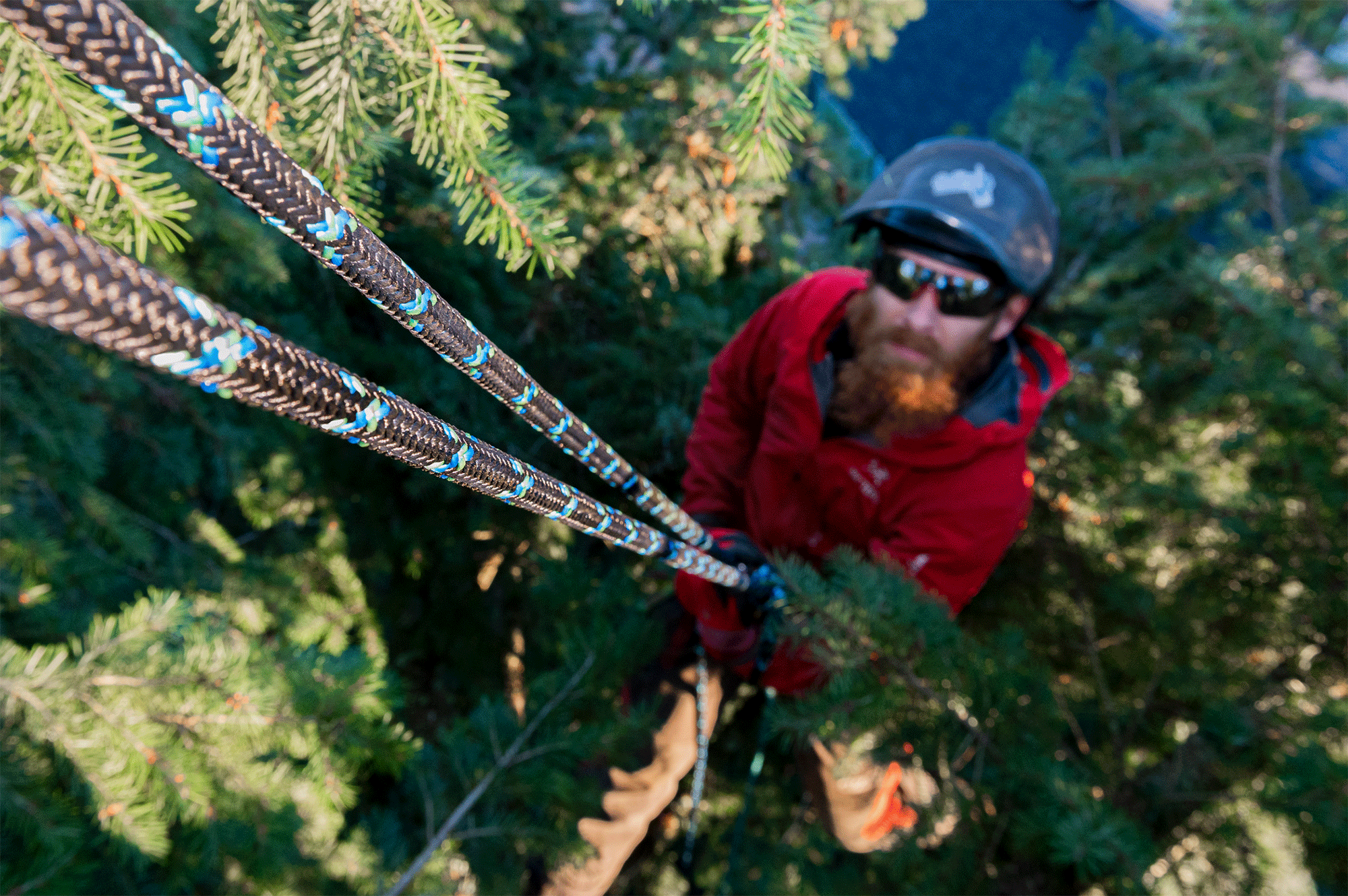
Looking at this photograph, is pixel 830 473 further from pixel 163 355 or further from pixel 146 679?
pixel 163 355

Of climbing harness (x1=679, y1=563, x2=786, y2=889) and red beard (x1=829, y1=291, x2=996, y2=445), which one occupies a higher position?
red beard (x1=829, y1=291, x2=996, y2=445)

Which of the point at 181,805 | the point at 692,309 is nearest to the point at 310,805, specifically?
the point at 181,805

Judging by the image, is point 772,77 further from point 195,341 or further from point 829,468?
point 829,468

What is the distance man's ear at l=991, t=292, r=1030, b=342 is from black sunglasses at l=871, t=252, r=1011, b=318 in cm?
8

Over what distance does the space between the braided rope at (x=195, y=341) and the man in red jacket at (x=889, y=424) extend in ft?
4.97

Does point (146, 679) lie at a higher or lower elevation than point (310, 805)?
higher

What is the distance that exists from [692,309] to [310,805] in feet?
6.76

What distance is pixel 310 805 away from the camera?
6.21 ft

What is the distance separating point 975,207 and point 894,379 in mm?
608

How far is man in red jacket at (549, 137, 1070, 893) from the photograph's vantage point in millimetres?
2393

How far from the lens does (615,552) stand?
10.8 ft

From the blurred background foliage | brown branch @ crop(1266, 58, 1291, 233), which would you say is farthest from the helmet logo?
brown branch @ crop(1266, 58, 1291, 233)

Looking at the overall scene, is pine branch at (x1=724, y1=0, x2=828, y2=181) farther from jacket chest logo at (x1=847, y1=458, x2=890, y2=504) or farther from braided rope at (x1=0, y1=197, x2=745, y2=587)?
jacket chest logo at (x1=847, y1=458, x2=890, y2=504)

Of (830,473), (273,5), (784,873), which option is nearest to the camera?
(273,5)
